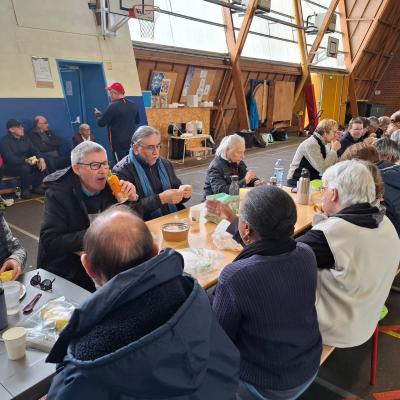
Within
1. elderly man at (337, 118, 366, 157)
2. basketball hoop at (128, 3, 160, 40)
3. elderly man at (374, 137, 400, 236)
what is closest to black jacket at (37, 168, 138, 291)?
elderly man at (374, 137, 400, 236)

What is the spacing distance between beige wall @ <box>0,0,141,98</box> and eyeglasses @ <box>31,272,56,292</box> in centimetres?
514

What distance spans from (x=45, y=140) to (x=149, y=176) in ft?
13.3

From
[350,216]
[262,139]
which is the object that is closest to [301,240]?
[350,216]

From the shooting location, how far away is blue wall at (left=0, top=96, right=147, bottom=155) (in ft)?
19.0

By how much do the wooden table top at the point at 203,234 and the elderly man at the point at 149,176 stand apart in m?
0.15

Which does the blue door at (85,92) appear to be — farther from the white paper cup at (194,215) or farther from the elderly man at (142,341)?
the elderly man at (142,341)

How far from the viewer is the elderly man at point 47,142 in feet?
20.0

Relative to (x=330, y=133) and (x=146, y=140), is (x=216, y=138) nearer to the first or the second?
(x=330, y=133)

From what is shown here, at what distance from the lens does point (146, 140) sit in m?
2.76

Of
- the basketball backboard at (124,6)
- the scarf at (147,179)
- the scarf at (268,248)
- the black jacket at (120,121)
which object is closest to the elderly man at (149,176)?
the scarf at (147,179)

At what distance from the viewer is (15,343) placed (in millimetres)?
1168

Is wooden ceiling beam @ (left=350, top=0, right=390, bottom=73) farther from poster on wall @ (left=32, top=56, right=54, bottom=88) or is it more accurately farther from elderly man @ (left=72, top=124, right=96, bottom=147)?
poster on wall @ (left=32, top=56, right=54, bottom=88)

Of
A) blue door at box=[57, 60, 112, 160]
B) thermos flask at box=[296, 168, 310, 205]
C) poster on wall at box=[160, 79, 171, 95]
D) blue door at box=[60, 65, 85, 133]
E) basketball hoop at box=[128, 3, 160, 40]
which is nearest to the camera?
thermos flask at box=[296, 168, 310, 205]

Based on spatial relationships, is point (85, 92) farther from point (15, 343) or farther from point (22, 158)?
point (15, 343)
